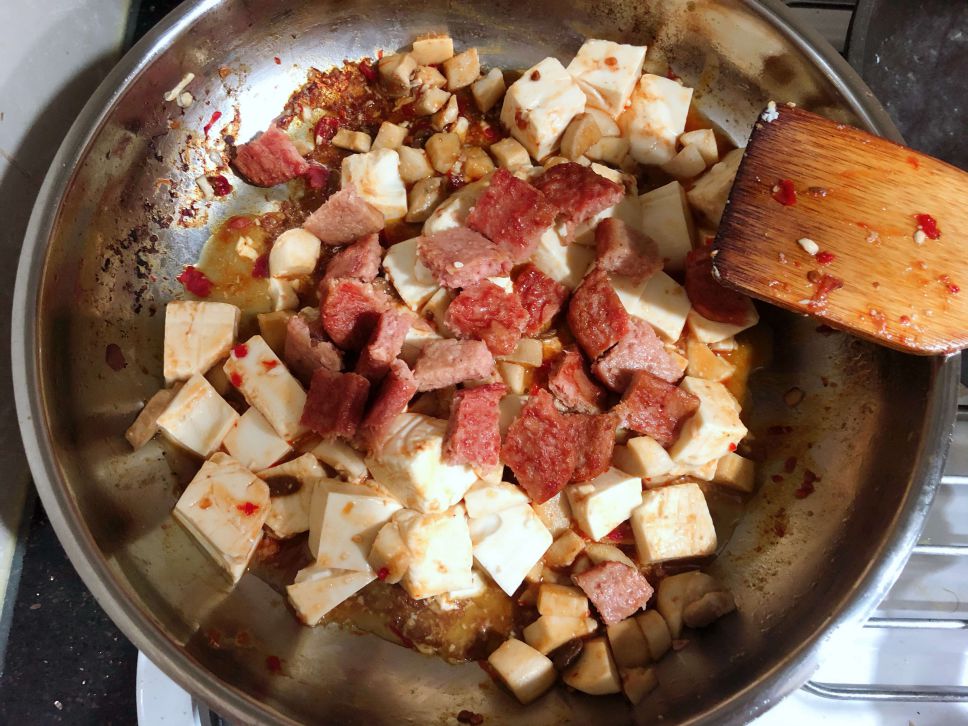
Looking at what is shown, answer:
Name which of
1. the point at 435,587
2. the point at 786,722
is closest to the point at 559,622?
the point at 435,587

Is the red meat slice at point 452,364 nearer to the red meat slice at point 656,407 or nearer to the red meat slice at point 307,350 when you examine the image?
the red meat slice at point 307,350

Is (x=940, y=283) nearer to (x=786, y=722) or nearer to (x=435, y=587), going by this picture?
(x=786, y=722)

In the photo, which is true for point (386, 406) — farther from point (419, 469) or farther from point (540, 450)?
point (540, 450)

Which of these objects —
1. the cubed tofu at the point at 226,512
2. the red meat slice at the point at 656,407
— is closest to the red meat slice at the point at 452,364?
the red meat slice at the point at 656,407

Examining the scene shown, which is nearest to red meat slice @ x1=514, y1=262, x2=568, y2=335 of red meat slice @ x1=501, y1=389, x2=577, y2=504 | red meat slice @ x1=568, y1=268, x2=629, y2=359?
red meat slice @ x1=568, y1=268, x2=629, y2=359

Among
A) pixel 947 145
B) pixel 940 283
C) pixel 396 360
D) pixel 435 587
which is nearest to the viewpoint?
pixel 940 283

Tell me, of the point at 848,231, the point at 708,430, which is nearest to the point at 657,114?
the point at 848,231
